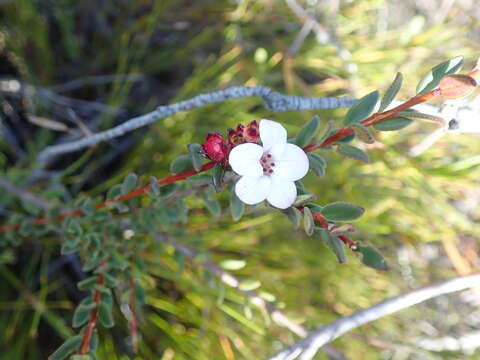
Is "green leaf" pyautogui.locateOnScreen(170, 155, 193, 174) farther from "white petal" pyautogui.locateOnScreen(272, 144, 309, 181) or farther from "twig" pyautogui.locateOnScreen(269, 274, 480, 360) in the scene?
"twig" pyautogui.locateOnScreen(269, 274, 480, 360)

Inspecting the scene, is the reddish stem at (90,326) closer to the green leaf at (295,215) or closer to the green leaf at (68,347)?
the green leaf at (68,347)

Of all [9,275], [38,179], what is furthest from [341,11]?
[9,275]

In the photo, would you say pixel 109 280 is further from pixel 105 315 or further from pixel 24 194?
pixel 24 194

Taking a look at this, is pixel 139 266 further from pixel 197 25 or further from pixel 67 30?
pixel 197 25

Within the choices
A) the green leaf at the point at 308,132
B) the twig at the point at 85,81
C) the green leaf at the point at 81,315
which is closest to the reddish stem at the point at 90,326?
the green leaf at the point at 81,315

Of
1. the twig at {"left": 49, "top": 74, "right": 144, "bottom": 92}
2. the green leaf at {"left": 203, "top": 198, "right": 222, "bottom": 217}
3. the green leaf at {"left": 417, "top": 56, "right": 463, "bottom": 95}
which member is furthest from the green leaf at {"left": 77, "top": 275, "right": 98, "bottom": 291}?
the twig at {"left": 49, "top": 74, "right": 144, "bottom": 92}

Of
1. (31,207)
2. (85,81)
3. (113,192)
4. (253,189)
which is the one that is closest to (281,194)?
(253,189)
